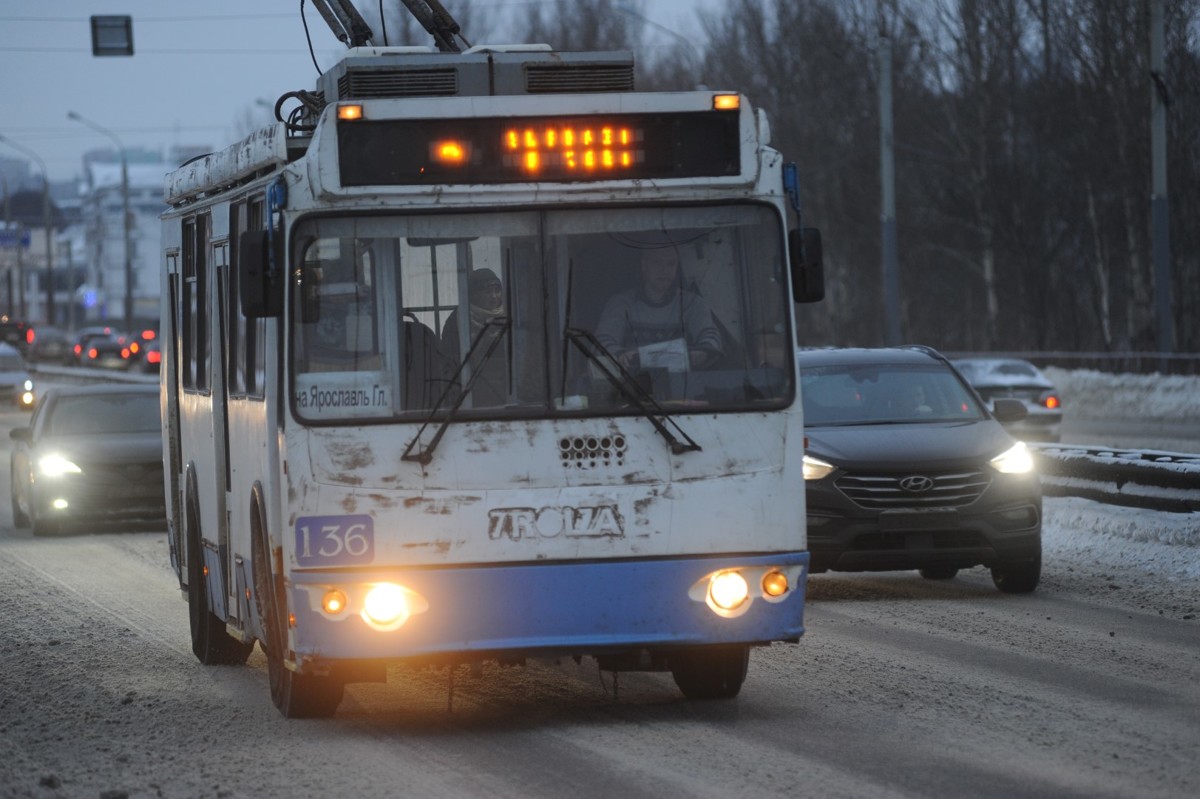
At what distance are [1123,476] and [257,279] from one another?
928cm

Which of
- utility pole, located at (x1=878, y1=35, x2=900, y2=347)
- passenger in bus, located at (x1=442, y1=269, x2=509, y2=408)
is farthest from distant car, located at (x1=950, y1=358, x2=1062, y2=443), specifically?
passenger in bus, located at (x1=442, y1=269, x2=509, y2=408)

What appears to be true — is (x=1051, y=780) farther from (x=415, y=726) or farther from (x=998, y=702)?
(x=415, y=726)

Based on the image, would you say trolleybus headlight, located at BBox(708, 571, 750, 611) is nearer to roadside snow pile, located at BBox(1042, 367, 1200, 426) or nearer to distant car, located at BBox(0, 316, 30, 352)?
roadside snow pile, located at BBox(1042, 367, 1200, 426)

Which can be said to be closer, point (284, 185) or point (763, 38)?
point (284, 185)

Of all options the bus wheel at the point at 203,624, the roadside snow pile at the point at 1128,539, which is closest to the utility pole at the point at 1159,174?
the roadside snow pile at the point at 1128,539

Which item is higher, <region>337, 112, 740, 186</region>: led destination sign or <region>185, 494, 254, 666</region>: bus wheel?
<region>337, 112, 740, 186</region>: led destination sign

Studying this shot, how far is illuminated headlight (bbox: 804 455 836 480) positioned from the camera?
1293 centimetres

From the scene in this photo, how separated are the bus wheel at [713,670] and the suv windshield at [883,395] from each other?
4.65 metres

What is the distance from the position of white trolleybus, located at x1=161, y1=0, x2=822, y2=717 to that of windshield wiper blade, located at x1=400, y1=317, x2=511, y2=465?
1 cm

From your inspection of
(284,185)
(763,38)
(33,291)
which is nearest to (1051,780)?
(284,185)

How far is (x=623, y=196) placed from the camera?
27.8ft

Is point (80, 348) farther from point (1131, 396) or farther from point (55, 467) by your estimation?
point (55, 467)

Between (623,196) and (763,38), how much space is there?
2663 inches

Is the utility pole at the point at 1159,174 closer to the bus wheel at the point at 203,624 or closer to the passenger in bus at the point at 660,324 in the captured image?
the bus wheel at the point at 203,624
